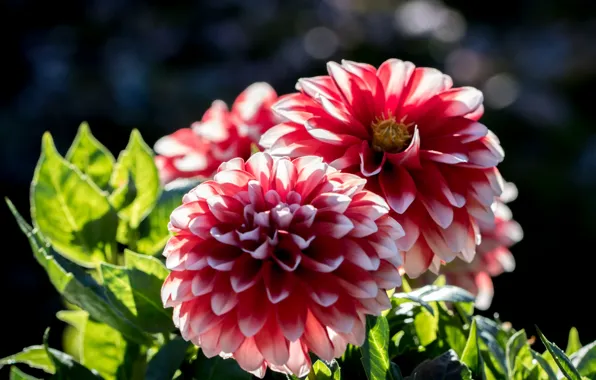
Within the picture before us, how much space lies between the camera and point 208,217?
539mm

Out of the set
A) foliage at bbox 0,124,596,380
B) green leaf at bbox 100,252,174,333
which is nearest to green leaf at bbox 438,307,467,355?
foliage at bbox 0,124,596,380

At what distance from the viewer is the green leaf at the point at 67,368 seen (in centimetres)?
68

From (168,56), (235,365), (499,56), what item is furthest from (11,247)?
(235,365)

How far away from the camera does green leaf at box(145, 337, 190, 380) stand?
2.21 feet

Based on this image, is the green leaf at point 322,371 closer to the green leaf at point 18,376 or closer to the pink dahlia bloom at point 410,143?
the pink dahlia bloom at point 410,143

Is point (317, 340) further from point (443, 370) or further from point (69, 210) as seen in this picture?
point (69, 210)

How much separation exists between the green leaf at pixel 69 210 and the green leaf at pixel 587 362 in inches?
16.0

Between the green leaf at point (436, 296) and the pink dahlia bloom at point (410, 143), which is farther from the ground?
the pink dahlia bloom at point (410, 143)

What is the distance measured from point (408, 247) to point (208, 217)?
14cm

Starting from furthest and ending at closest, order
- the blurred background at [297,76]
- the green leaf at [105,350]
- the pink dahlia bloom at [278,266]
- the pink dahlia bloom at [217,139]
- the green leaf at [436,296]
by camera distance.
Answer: the blurred background at [297,76]
the pink dahlia bloom at [217,139]
the green leaf at [105,350]
the green leaf at [436,296]
the pink dahlia bloom at [278,266]

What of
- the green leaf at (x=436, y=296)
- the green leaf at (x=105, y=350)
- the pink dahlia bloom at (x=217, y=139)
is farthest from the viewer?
the pink dahlia bloom at (x=217, y=139)

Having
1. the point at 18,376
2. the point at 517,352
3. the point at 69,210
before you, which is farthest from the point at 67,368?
the point at 517,352

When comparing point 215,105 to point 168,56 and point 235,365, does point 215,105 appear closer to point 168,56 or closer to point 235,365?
point 235,365

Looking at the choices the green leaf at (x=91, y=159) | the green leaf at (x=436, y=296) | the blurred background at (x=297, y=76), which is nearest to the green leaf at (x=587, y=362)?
the green leaf at (x=436, y=296)
